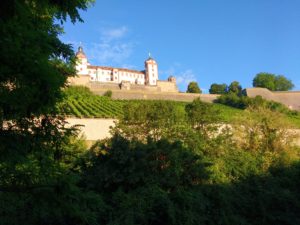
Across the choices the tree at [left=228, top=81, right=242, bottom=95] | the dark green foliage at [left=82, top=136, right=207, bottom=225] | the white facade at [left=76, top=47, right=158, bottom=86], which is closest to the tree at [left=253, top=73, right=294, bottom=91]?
the tree at [left=228, top=81, right=242, bottom=95]

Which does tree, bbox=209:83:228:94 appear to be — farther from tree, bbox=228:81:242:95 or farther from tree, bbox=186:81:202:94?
tree, bbox=186:81:202:94

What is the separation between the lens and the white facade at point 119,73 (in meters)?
98.8

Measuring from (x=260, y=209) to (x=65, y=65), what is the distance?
43.0 feet

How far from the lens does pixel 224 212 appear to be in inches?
581

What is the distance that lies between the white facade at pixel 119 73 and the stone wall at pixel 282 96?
33763mm

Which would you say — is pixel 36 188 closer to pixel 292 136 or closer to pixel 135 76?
pixel 292 136


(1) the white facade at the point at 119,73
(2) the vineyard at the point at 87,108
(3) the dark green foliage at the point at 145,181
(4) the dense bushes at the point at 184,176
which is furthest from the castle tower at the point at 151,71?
(3) the dark green foliage at the point at 145,181

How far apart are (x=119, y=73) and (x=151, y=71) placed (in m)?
11.3

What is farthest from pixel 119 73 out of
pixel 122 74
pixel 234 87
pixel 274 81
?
pixel 274 81

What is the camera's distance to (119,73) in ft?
339

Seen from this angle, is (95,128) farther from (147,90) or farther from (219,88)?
(219,88)

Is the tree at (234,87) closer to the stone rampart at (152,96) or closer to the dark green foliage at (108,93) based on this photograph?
the stone rampart at (152,96)

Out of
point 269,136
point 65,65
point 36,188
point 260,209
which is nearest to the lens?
point 36,188

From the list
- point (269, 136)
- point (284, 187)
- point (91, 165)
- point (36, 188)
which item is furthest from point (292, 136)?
point (36, 188)
